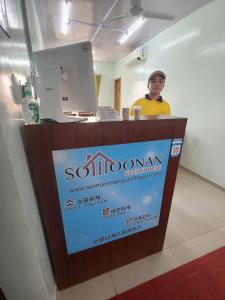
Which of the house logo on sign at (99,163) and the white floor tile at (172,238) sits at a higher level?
the house logo on sign at (99,163)

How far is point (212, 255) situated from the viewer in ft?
4.60

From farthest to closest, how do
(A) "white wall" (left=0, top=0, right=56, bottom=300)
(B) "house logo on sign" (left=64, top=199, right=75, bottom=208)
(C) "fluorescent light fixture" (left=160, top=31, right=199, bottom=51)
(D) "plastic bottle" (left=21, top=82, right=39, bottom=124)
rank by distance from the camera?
(C) "fluorescent light fixture" (left=160, top=31, right=199, bottom=51)
(B) "house logo on sign" (left=64, top=199, right=75, bottom=208)
(D) "plastic bottle" (left=21, top=82, right=39, bottom=124)
(A) "white wall" (left=0, top=0, right=56, bottom=300)

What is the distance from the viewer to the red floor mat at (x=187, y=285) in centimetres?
111

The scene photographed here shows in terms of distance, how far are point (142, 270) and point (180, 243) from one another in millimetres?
500

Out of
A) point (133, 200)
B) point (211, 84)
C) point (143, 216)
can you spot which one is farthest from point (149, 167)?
point (211, 84)

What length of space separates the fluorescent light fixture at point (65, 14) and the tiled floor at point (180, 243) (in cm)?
346

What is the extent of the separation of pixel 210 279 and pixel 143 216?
0.72m

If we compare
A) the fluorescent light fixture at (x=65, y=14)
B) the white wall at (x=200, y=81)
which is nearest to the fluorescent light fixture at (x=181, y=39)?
the white wall at (x=200, y=81)

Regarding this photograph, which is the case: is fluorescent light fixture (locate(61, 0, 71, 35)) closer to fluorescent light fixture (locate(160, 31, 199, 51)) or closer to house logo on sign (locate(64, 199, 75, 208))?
fluorescent light fixture (locate(160, 31, 199, 51))

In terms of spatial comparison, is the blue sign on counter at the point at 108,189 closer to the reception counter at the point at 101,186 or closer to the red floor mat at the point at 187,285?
the reception counter at the point at 101,186

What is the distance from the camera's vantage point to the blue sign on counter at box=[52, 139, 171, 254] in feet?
2.90

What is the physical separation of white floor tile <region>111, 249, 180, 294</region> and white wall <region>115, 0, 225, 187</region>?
5.51 feet

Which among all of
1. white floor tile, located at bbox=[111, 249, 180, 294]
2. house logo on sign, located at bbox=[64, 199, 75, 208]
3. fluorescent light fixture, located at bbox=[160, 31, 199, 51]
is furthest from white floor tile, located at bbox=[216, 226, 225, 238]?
fluorescent light fixture, located at bbox=[160, 31, 199, 51]

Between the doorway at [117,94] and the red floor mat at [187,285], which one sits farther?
the doorway at [117,94]
